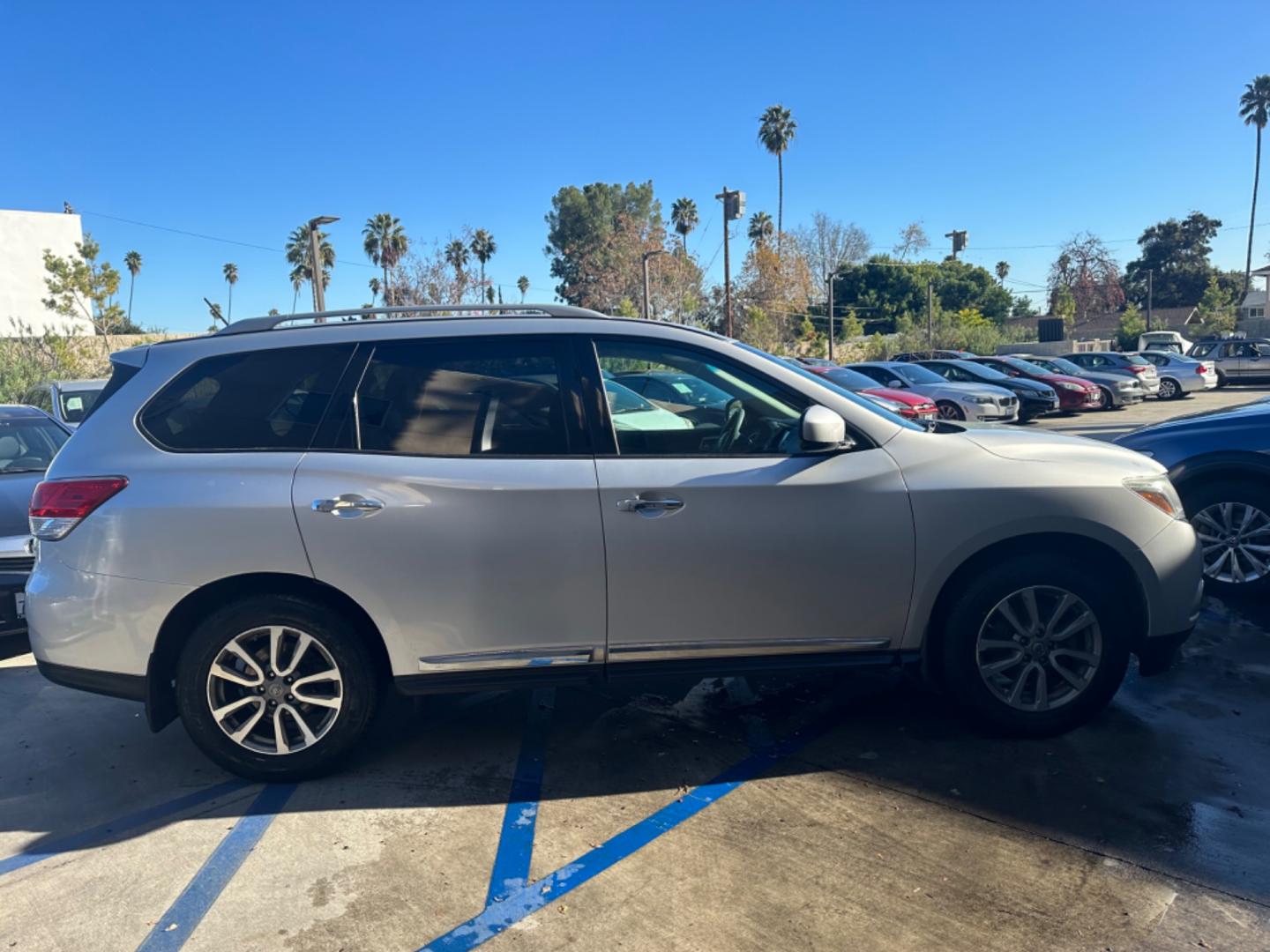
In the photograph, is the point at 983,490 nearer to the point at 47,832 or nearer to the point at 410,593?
the point at 410,593

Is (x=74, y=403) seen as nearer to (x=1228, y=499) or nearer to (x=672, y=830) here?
(x=672, y=830)

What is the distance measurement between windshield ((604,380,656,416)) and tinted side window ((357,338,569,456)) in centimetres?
20

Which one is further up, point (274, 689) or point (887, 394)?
point (887, 394)

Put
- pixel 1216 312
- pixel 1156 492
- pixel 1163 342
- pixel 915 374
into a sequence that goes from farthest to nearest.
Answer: pixel 1216 312 → pixel 1163 342 → pixel 915 374 → pixel 1156 492

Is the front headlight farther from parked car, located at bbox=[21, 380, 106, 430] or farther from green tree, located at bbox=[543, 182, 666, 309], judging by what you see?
green tree, located at bbox=[543, 182, 666, 309]

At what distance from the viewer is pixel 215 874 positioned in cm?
305

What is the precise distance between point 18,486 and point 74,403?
579 cm

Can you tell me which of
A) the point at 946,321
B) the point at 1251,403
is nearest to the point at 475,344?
the point at 1251,403

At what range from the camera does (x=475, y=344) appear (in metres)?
3.67

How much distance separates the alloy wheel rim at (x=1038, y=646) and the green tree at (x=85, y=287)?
108 ft

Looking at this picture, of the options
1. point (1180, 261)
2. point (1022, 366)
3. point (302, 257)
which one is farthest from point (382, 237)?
point (1180, 261)

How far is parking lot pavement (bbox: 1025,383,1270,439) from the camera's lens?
17.4 m

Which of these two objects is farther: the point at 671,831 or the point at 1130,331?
the point at 1130,331

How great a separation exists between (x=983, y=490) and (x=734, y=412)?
3.56 ft
